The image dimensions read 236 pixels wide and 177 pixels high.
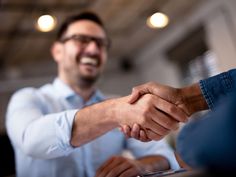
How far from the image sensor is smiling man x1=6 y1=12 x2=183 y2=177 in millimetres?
892

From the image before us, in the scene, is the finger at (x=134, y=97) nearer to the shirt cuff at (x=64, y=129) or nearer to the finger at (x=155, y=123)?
the finger at (x=155, y=123)

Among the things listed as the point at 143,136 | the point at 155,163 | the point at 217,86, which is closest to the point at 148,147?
the point at 155,163

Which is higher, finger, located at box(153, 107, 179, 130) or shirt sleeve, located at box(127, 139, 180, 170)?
finger, located at box(153, 107, 179, 130)

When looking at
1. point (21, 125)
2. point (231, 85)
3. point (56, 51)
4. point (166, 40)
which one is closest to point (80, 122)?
point (21, 125)

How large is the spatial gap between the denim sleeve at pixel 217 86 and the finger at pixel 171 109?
0.10 m

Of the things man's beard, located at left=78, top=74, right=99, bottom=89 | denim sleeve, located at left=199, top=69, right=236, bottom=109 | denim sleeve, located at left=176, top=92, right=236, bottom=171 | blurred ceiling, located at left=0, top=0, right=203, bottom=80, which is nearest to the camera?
denim sleeve, located at left=176, top=92, right=236, bottom=171

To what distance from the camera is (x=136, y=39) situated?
453cm

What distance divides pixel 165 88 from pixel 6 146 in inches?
34.1

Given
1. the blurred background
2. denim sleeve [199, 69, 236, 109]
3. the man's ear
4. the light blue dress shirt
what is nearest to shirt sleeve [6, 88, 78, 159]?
the light blue dress shirt

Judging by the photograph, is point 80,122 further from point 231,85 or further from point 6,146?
point 6,146

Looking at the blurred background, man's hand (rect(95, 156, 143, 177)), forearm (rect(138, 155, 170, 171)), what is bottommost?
forearm (rect(138, 155, 170, 171))

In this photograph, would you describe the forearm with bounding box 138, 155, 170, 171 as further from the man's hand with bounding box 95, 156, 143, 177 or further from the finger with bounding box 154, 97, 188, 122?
the finger with bounding box 154, 97, 188, 122

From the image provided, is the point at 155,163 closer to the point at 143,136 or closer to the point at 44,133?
the point at 143,136

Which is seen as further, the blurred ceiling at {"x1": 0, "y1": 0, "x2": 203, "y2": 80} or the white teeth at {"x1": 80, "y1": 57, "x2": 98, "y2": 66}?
the blurred ceiling at {"x1": 0, "y1": 0, "x2": 203, "y2": 80}
